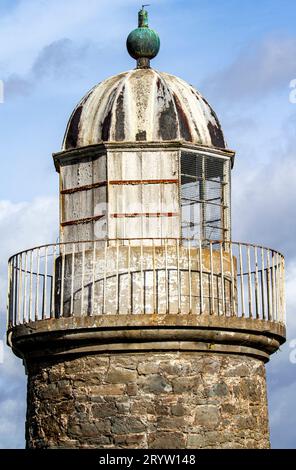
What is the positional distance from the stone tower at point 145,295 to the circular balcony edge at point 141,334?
2cm

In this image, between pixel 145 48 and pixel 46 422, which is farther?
pixel 145 48

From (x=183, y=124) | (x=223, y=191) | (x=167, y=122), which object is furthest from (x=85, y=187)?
(x=223, y=191)

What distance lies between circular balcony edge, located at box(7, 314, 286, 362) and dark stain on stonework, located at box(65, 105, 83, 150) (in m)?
2.78

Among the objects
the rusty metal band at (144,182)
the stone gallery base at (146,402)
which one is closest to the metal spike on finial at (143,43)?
the rusty metal band at (144,182)

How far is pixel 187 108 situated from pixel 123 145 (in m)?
1.14

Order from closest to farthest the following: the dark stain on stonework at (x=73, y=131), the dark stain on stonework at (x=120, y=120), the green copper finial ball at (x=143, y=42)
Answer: the dark stain on stonework at (x=120, y=120) → the dark stain on stonework at (x=73, y=131) → the green copper finial ball at (x=143, y=42)

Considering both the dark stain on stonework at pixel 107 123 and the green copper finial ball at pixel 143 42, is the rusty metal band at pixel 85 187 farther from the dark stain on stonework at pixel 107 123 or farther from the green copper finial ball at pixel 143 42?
the green copper finial ball at pixel 143 42

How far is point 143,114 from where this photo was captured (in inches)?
859

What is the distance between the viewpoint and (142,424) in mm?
20422

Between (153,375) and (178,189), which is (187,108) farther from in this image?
(153,375)

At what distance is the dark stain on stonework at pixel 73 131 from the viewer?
72.9 feet

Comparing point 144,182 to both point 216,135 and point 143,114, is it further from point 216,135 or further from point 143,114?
point 216,135

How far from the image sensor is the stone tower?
810 inches
